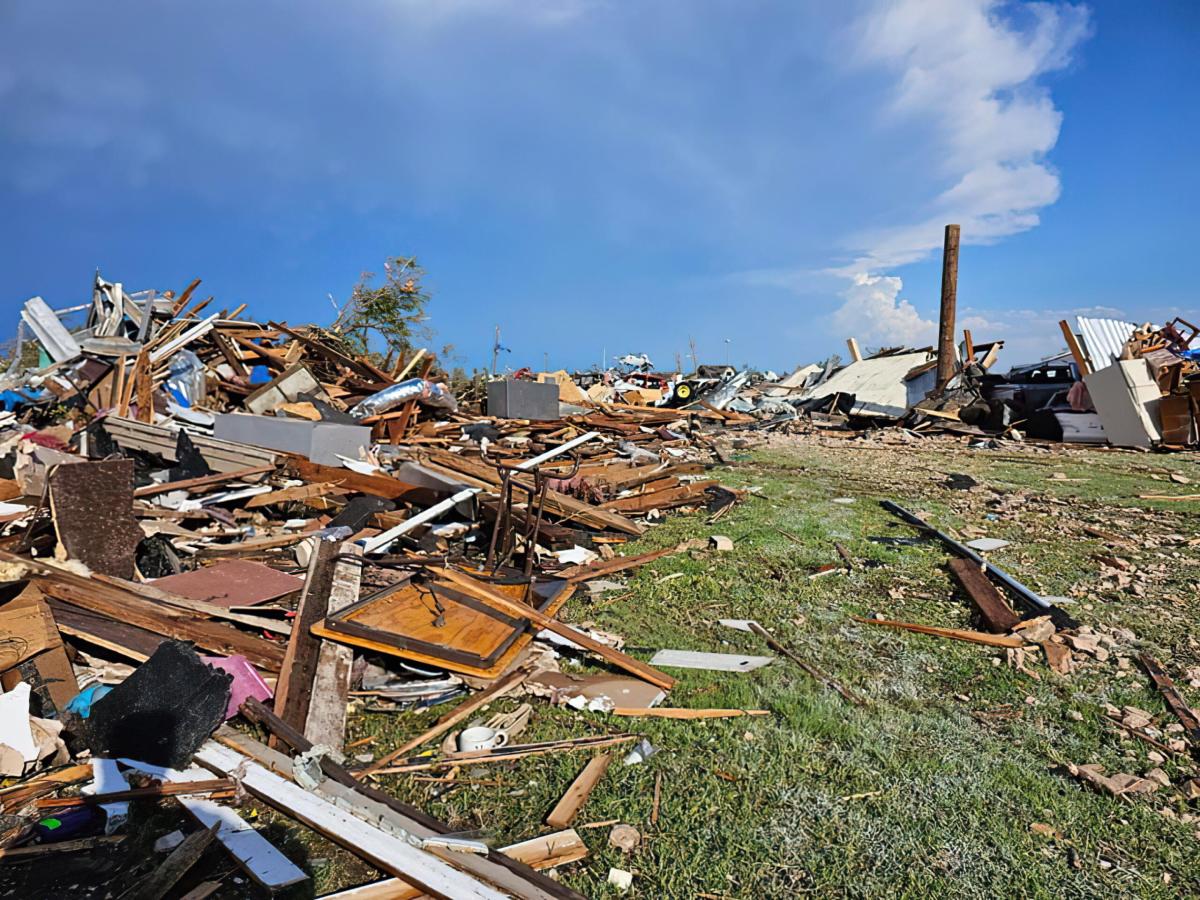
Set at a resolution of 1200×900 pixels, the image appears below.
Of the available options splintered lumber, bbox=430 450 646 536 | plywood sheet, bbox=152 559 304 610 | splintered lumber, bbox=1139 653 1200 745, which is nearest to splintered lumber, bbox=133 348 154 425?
plywood sheet, bbox=152 559 304 610

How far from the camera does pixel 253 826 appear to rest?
2727mm

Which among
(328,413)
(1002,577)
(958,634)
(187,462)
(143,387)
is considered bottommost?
(958,634)

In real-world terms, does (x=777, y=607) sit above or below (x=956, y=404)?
below

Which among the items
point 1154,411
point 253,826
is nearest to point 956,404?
point 1154,411

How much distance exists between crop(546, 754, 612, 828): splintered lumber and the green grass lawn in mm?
51

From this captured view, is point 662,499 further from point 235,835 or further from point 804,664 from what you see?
point 235,835

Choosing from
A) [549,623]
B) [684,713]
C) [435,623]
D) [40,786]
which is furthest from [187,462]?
[684,713]

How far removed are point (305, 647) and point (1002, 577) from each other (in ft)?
17.3

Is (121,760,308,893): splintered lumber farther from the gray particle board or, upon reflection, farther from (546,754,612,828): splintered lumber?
the gray particle board

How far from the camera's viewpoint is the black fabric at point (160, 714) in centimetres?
306

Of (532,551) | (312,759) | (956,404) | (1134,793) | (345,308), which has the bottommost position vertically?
(1134,793)

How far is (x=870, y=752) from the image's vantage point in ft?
10.7

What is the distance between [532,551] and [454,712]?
2.01m

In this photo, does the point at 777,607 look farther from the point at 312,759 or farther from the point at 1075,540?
the point at 1075,540
